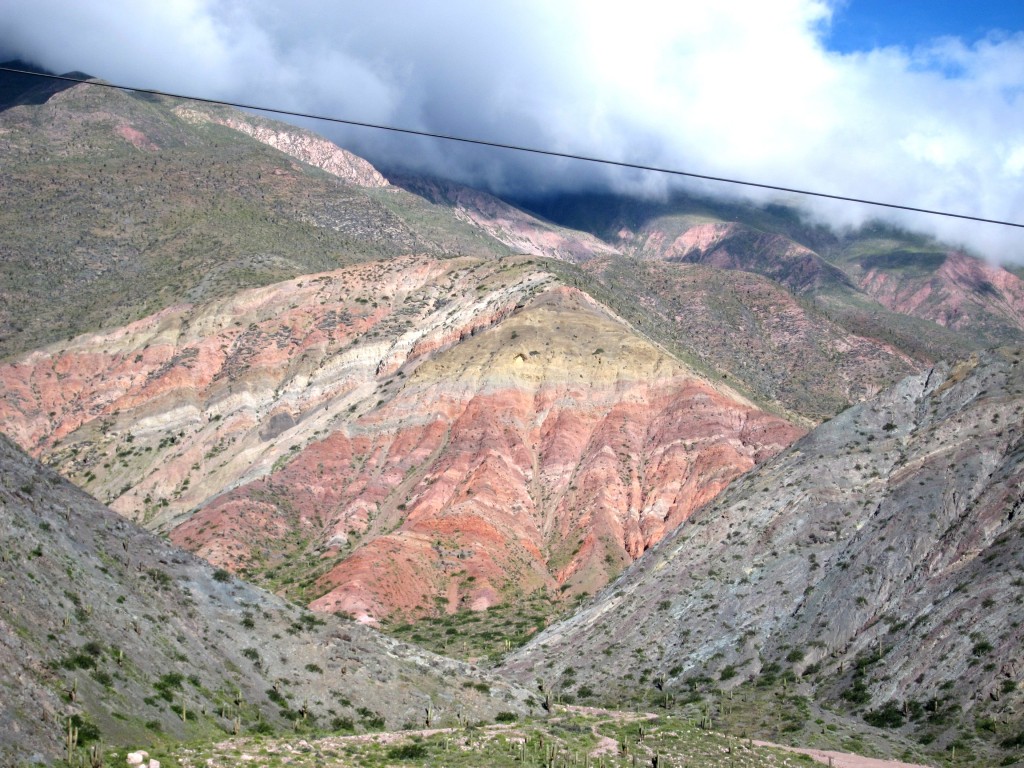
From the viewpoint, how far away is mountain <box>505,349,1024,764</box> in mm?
42562

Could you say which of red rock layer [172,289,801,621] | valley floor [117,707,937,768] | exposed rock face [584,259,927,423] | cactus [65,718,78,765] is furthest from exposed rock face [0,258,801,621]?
cactus [65,718,78,765]

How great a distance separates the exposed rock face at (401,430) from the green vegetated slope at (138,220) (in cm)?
1225

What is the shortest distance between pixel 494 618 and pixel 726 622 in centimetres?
1918

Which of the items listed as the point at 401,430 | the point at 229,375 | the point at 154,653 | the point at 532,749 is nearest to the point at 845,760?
the point at 532,749

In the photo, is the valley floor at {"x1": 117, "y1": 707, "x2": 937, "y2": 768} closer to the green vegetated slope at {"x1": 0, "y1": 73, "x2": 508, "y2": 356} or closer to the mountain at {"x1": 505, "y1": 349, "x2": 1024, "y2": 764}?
the mountain at {"x1": 505, "y1": 349, "x2": 1024, "y2": 764}

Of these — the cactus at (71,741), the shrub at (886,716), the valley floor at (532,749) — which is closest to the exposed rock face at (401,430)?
the valley floor at (532,749)

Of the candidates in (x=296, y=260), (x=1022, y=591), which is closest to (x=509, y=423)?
(x=1022, y=591)

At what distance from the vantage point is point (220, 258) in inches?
5413

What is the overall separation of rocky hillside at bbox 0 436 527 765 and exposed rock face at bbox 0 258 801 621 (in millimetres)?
23637

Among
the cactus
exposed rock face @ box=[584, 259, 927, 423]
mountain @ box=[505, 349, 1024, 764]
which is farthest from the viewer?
exposed rock face @ box=[584, 259, 927, 423]

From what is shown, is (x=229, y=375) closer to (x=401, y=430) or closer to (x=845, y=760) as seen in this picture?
(x=401, y=430)

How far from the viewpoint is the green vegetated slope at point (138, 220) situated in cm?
13275

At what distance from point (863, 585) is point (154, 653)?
31.5 metres

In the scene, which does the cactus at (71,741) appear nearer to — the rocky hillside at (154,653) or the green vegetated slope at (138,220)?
the rocky hillside at (154,653)
